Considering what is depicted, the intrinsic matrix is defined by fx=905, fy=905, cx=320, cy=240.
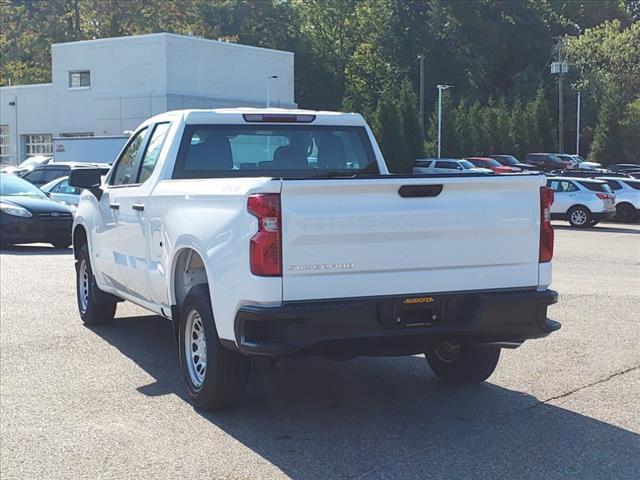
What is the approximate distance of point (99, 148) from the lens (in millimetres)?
36688

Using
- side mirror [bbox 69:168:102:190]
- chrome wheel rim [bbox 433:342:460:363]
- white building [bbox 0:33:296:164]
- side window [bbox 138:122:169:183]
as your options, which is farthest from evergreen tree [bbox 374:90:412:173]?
chrome wheel rim [bbox 433:342:460:363]

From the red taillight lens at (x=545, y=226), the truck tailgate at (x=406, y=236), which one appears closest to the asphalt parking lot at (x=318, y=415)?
the truck tailgate at (x=406, y=236)

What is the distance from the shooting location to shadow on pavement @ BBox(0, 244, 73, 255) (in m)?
17.6

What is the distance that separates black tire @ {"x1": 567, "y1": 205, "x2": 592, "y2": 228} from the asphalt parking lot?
1985 centimetres

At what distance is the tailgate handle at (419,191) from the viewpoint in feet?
18.7

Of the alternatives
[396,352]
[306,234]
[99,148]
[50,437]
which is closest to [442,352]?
[396,352]

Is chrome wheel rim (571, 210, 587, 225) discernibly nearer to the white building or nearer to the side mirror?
the side mirror

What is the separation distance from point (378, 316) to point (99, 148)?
3268 centimetres

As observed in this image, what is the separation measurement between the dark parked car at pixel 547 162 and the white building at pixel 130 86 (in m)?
15.7

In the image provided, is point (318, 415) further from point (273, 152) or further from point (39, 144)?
point (39, 144)

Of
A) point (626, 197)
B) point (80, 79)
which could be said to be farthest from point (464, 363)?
point (80, 79)

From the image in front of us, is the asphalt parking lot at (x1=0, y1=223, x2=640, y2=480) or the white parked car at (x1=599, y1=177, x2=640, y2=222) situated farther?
the white parked car at (x1=599, y1=177, x2=640, y2=222)

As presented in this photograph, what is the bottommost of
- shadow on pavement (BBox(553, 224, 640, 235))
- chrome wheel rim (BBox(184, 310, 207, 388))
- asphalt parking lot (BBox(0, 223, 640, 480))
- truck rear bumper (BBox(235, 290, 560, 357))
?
shadow on pavement (BBox(553, 224, 640, 235))

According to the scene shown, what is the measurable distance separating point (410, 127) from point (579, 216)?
25126mm
